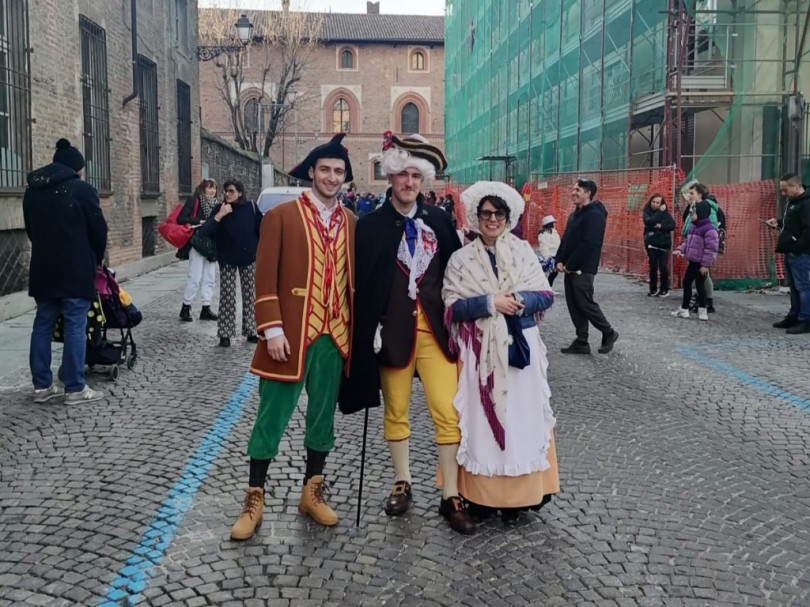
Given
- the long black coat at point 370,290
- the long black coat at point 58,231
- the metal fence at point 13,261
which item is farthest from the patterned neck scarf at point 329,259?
the metal fence at point 13,261

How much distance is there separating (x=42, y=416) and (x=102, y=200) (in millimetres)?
9523

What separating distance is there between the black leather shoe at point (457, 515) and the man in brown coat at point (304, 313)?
20.9 inches

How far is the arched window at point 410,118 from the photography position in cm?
5703

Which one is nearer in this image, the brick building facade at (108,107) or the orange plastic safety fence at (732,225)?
the brick building facade at (108,107)

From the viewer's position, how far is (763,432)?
18.6ft

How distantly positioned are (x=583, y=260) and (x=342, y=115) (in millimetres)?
A: 50206

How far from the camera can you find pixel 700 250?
10.5 metres

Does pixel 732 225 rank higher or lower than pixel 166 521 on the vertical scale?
higher

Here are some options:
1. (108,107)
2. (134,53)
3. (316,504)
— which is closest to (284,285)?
(316,504)

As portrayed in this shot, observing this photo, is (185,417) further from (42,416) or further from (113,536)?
(113,536)

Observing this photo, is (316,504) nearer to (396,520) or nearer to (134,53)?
(396,520)

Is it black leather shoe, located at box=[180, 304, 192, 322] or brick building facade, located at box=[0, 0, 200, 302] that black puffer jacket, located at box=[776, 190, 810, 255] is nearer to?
black leather shoe, located at box=[180, 304, 192, 322]

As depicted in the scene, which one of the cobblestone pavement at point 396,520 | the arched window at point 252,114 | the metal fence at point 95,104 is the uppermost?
the arched window at point 252,114

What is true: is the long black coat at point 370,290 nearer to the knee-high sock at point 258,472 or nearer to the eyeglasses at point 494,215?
the eyeglasses at point 494,215
